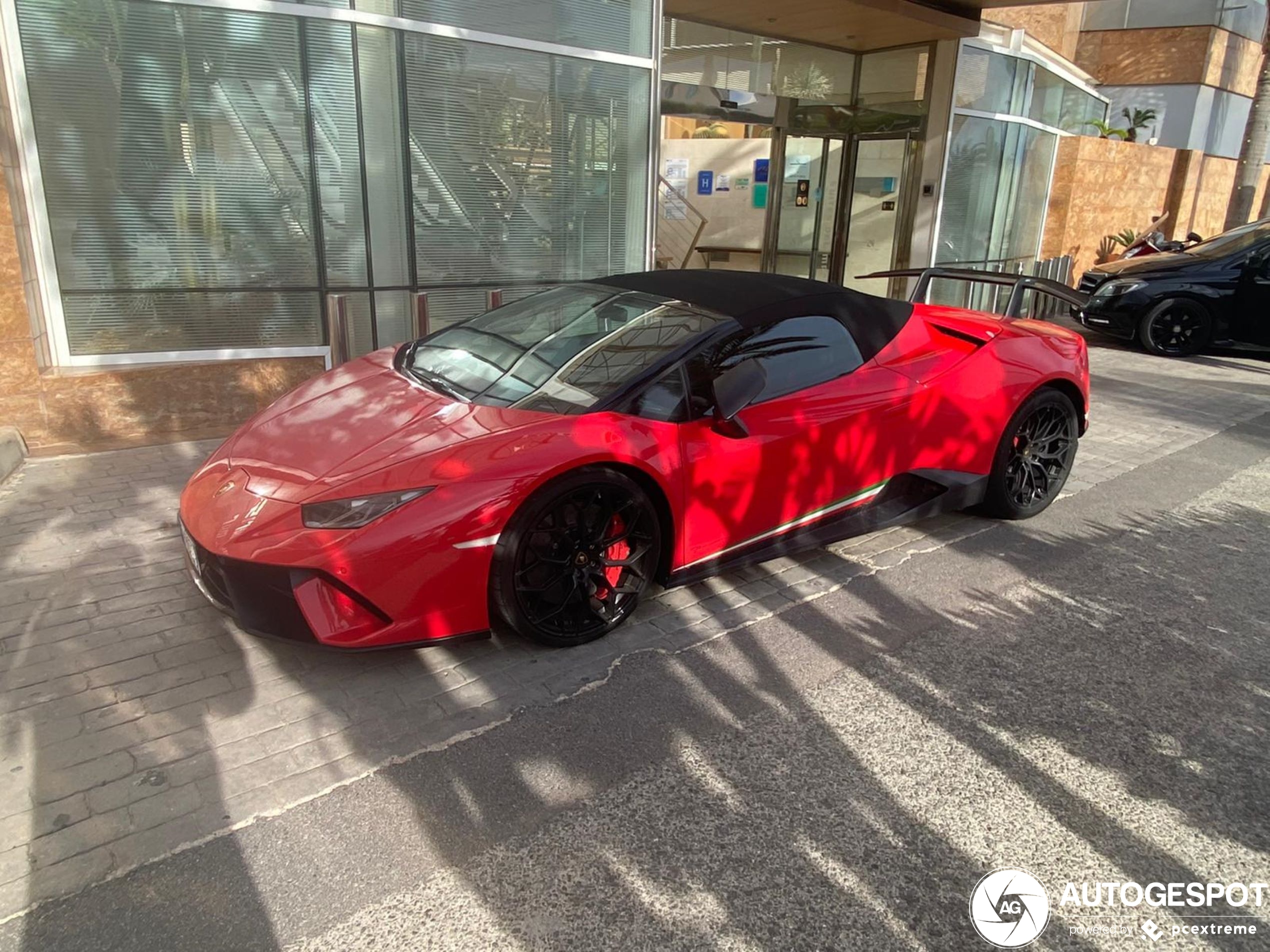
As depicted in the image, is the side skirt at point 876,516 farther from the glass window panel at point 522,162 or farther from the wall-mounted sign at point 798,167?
the wall-mounted sign at point 798,167

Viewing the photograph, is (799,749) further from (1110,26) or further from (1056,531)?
(1110,26)

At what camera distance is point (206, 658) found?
130 inches

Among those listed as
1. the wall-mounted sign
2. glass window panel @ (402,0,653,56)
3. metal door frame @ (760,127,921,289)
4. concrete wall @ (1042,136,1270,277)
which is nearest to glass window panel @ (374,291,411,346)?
glass window panel @ (402,0,653,56)

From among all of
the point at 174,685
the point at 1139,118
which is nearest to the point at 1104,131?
the point at 1139,118

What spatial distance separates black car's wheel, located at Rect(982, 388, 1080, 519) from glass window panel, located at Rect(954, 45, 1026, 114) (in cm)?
795

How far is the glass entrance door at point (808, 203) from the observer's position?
12.0 metres

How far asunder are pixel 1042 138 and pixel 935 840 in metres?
13.7

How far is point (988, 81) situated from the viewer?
11.8m

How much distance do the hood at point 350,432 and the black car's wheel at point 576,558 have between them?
0.34m

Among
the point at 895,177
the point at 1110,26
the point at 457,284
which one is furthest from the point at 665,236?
the point at 1110,26

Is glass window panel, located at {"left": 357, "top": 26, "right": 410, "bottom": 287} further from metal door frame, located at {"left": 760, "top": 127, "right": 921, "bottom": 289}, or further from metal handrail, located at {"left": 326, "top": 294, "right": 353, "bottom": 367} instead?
metal door frame, located at {"left": 760, "top": 127, "right": 921, "bottom": 289}

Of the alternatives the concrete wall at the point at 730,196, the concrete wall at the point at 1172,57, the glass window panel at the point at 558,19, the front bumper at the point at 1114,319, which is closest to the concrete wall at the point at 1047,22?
the concrete wall at the point at 1172,57

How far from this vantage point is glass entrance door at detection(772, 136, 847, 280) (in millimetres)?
12016

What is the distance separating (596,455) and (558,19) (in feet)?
17.9
